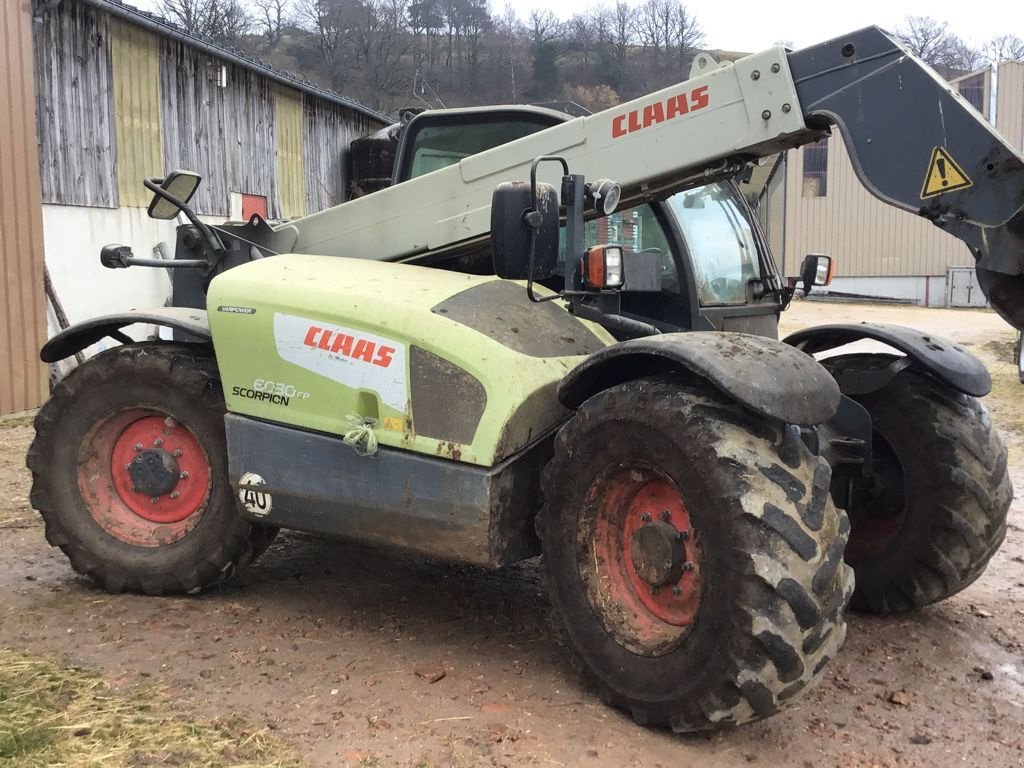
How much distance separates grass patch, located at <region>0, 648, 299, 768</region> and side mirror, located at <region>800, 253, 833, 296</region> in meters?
3.22

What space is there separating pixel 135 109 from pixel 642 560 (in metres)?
11.1

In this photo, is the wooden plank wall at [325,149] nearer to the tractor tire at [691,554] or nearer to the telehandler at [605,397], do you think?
the telehandler at [605,397]

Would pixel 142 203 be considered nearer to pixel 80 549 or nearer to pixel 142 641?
pixel 80 549

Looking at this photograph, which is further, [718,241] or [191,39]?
[191,39]

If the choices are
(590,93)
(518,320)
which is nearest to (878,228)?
(590,93)

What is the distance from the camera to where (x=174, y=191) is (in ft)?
16.1

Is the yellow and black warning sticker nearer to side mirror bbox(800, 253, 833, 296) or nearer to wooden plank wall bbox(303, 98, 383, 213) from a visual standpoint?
side mirror bbox(800, 253, 833, 296)

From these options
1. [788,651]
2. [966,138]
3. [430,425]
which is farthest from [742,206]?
[788,651]

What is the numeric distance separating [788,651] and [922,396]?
1.78 metres

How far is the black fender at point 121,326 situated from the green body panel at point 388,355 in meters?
0.30

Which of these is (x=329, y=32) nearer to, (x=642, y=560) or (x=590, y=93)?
(x=590, y=93)

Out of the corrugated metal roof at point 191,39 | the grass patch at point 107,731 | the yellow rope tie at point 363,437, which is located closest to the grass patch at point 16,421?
the corrugated metal roof at point 191,39

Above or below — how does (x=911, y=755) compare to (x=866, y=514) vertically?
below

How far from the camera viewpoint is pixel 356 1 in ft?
182
